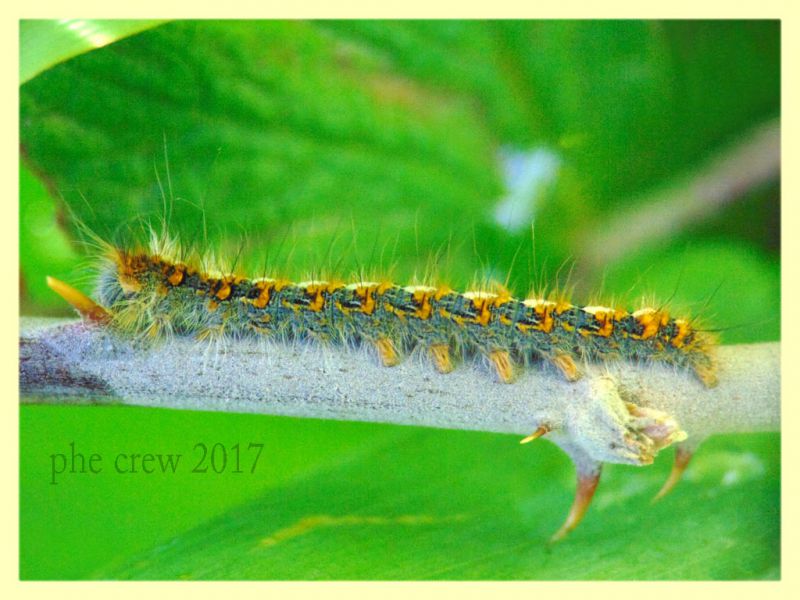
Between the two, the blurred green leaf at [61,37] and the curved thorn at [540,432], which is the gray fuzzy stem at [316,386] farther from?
the blurred green leaf at [61,37]

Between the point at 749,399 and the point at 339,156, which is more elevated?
the point at 339,156

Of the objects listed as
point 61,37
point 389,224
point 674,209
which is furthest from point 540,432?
point 61,37

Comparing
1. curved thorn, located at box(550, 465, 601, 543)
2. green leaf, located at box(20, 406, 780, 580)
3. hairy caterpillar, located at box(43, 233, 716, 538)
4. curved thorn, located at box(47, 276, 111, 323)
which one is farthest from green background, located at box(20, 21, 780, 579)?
curved thorn, located at box(550, 465, 601, 543)

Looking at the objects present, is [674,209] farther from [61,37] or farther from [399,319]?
[61,37]

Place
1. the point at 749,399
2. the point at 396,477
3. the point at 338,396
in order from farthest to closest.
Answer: the point at 396,477, the point at 749,399, the point at 338,396

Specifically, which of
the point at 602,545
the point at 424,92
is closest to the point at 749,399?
the point at 602,545

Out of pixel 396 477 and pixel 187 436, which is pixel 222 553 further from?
pixel 396 477

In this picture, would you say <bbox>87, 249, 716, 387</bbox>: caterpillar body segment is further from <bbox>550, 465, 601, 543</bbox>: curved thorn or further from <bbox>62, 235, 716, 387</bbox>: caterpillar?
<bbox>550, 465, 601, 543</bbox>: curved thorn
